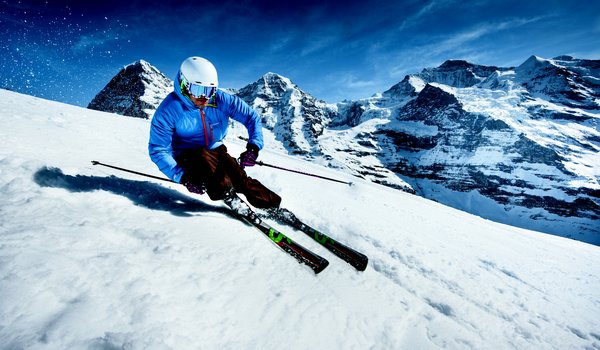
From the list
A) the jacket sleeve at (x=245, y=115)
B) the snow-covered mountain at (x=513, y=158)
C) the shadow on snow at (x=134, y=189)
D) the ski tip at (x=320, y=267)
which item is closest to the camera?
the ski tip at (x=320, y=267)

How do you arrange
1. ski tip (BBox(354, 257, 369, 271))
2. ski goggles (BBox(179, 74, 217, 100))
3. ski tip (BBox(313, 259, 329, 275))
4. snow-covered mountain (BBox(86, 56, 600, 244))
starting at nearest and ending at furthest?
1. ski tip (BBox(313, 259, 329, 275))
2. ski tip (BBox(354, 257, 369, 271))
3. ski goggles (BBox(179, 74, 217, 100))
4. snow-covered mountain (BBox(86, 56, 600, 244))

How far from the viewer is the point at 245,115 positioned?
5.59m

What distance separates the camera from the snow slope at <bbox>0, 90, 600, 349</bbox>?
175 cm

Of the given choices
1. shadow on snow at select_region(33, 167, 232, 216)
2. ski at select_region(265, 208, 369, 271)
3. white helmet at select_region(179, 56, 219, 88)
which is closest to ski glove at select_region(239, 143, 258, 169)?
shadow on snow at select_region(33, 167, 232, 216)

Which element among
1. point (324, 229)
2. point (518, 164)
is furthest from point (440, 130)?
point (324, 229)

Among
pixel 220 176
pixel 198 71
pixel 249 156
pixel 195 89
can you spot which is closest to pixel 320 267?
pixel 220 176

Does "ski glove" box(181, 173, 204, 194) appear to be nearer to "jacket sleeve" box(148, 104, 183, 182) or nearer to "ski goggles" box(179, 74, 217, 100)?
"jacket sleeve" box(148, 104, 183, 182)

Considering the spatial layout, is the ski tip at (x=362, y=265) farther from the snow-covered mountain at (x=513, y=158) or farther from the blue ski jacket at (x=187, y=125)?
the snow-covered mountain at (x=513, y=158)

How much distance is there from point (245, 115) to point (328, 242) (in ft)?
10.5

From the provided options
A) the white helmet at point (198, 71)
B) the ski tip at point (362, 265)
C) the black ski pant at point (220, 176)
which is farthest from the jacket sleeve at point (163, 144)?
the ski tip at point (362, 265)

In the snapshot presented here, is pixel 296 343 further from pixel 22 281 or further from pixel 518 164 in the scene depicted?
pixel 518 164

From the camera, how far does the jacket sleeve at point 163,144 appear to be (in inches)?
167

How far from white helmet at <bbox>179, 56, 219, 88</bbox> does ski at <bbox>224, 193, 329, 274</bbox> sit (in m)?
1.93

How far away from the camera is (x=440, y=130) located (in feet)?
648
